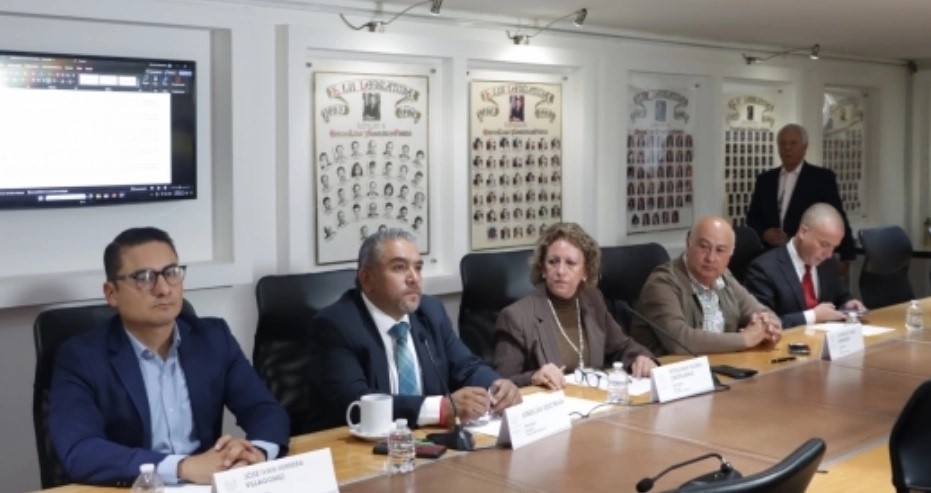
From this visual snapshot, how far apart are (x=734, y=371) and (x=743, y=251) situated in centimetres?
222

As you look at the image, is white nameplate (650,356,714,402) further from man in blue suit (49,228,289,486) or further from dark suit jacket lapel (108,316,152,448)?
dark suit jacket lapel (108,316,152,448)

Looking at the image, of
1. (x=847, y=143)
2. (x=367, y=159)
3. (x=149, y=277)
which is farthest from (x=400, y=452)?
(x=847, y=143)

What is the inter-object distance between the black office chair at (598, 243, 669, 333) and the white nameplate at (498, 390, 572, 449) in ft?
5.59

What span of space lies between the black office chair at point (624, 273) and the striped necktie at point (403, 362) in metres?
1.44

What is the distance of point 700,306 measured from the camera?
164 inches

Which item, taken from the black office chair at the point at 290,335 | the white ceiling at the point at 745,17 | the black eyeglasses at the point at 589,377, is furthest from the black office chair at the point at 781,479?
the white ceiling at the point at 745,17

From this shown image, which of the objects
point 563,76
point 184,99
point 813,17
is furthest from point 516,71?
point 184,99

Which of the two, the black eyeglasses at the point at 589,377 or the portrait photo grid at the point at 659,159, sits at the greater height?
the portrait photo grid at the point at 659,159

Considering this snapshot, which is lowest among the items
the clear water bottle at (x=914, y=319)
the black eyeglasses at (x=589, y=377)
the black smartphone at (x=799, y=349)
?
the black eyeglasses at (x=589, y=377)

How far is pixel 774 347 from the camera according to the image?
13.2 feet

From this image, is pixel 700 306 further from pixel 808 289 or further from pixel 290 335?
pixel 290 335

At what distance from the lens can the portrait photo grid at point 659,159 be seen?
6.14 meters

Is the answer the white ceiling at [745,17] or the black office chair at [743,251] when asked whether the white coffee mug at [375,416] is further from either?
the black office chair at [743,251]

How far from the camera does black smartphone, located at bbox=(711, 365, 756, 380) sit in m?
3.49
